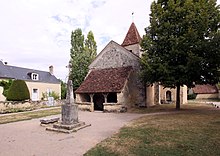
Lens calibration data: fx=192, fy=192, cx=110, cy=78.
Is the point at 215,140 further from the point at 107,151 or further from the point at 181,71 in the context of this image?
the point at 181,71

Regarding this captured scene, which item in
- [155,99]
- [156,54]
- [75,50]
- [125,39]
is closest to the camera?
[156,54]

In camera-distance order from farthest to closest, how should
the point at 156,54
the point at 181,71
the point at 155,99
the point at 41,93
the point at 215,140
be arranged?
the point at 41,93, the point at 155,99, the point at 156,54, the point at 181,71, the point at 215,140

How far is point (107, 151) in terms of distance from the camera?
5695mm

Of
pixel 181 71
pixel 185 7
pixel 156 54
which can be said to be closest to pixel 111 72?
pixel 156 54

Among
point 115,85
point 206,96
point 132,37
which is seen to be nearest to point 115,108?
point 115,85

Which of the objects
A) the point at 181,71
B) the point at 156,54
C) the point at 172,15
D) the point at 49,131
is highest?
the point at 172,15

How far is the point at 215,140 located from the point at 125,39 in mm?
19365

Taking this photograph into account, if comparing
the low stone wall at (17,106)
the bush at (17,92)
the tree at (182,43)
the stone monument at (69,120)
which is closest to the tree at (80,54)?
the low stone wall at (17,106)

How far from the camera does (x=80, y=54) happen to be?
97.6ft

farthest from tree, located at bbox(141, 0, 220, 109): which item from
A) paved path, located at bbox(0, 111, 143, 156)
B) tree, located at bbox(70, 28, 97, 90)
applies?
tree, located at bbox(70, 28, 97, 90)

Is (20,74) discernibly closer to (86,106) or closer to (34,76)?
(34,76)

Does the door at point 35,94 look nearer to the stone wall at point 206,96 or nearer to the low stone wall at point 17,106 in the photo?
the low stone wall at point 17,106

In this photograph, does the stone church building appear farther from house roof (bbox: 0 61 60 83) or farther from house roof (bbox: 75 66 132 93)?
house roof (bbox: 0 61 60 83)

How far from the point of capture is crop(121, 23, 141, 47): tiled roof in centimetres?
2314
